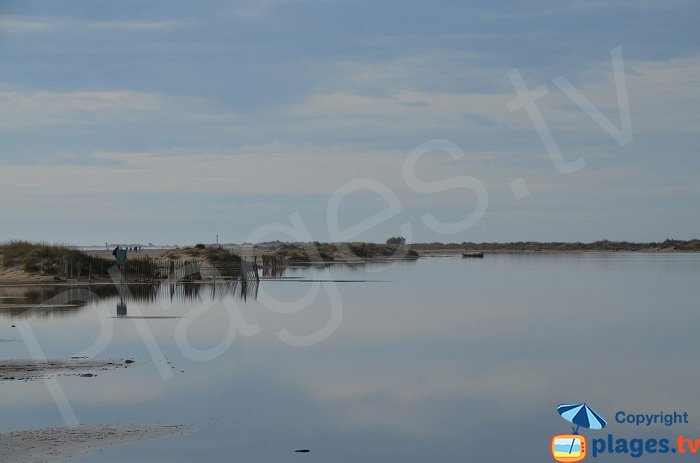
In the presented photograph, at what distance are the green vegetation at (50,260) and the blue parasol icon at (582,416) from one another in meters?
35.9

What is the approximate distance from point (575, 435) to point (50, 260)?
39.6m

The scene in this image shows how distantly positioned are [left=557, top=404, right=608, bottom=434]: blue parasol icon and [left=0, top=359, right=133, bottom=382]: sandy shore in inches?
368

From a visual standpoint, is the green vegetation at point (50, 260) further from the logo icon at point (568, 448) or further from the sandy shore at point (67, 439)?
the logo icon at point (568, 448)

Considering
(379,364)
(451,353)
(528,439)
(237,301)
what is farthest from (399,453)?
(237,301)

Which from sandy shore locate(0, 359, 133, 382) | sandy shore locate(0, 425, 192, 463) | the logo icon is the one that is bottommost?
the logo icon

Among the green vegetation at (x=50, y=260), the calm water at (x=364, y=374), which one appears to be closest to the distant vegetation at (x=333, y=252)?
the green vegetation at (x=50, y=260)

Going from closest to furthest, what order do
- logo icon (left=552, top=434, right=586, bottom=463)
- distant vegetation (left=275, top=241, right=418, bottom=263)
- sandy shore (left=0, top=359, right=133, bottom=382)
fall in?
logo icon (left=552, top=434, right=586, bottom=463) < sandy shore (left=0, top=359, right=133, bottom=382) < distant vegetation (left=275, top=241, right=418, bottom=263)

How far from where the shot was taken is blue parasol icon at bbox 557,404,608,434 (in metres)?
15.0

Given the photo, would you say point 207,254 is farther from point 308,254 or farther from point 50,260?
point 308,254

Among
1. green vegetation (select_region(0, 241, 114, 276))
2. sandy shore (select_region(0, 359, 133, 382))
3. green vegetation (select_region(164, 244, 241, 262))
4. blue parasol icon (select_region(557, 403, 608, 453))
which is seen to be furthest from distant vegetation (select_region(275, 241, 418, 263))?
blue parasol icon (select_region(557, 403, 608, 453))

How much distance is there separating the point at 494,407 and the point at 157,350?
399 inches

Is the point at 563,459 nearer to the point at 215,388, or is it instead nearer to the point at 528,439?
the point at 528,439

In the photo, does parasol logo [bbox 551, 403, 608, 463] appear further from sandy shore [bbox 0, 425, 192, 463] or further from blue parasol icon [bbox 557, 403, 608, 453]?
sandy shore [bbox 0, 425, 192, 463]

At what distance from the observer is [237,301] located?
40.4 meters
